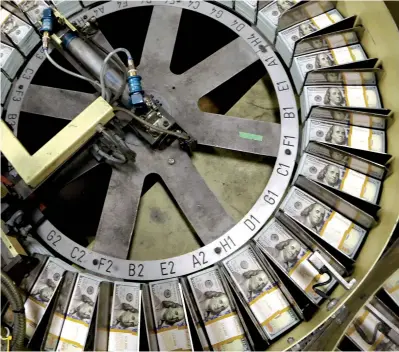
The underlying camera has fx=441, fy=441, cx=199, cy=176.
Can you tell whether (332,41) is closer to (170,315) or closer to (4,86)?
(170,315)

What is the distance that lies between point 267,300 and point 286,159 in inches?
29.3

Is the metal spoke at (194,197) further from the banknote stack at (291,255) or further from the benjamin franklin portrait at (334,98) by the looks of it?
the benjamin franklin portrait at (334,98)

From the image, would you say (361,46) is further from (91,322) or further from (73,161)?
(91,322)

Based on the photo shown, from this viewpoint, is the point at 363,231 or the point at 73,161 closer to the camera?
the point at 363,231

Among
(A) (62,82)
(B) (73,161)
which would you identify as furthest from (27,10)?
(B) (73,161)

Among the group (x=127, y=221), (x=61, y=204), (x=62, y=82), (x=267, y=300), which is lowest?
(x=267, y=300)

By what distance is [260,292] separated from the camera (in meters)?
2.12

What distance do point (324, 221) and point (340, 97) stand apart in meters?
0.73

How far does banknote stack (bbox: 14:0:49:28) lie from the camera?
2.71 metres

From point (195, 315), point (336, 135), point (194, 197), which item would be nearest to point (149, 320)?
point (195, 315)

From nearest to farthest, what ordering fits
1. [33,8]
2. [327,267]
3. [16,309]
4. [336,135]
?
[16,309]
[327,267]
[336,135]
[33,8]

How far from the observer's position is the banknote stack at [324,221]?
2.19 m

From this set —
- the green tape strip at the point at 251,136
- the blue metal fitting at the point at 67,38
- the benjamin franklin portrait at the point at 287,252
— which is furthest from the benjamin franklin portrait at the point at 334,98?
the blue metal fitting at the point at 67,38

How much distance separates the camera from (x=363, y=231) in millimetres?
2213
